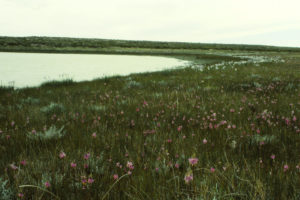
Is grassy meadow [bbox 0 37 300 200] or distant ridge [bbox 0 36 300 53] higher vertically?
distant ridge [bbox 0 36 300 53]

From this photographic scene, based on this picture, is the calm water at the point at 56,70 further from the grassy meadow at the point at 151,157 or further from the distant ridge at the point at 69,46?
the distant ridge at the point at 69,46

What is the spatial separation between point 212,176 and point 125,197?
2.73ft

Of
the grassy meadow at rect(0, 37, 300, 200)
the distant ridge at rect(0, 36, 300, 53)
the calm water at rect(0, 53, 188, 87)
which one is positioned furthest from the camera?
the distant ridge at rect(0, 36, 300, 53)

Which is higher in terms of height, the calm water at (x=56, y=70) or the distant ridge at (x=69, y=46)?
the distant ridge at (x=69, y=46)

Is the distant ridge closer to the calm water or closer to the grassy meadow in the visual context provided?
the calm water

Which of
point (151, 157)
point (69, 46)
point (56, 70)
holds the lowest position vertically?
point (151, 157)

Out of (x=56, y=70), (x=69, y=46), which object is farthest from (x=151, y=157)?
(x=69, y=46)

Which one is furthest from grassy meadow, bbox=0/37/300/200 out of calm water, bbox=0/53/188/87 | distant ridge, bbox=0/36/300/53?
distant ridge, bbox=0/36/300/53

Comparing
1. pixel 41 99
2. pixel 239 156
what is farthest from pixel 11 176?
pixel 41 99

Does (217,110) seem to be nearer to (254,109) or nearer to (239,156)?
(254,109)

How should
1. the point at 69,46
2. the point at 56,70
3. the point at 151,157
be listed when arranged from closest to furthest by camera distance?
the point at 151,157 < the point at 56,70 < the point at 69,46

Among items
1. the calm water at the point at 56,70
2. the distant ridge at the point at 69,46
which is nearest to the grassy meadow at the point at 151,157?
the calm water at the point at 56,70

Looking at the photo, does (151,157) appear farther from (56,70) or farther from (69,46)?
(69,46)

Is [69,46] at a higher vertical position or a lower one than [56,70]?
higher
